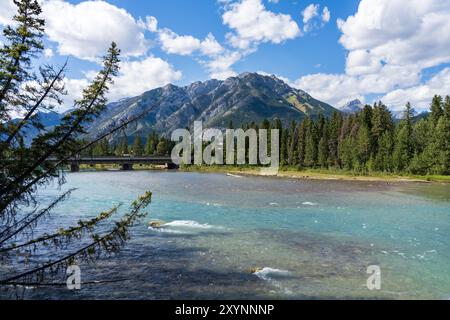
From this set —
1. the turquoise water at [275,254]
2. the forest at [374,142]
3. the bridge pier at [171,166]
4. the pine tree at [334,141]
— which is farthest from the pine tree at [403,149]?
the bridge pier at [171,166]

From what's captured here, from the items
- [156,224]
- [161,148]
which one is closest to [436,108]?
[156,224]

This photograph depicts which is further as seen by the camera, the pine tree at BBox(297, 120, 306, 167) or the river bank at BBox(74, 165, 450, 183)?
the pine tree at BBox(297, 120, 306, 167)

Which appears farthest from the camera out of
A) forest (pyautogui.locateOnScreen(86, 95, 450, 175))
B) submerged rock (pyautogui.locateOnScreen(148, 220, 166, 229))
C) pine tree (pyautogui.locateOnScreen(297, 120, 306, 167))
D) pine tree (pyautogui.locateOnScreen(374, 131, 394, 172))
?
pine tree (pyautogui.locateOnScreen(297, 120, 306, 167))

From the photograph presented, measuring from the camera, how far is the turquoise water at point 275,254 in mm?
16359

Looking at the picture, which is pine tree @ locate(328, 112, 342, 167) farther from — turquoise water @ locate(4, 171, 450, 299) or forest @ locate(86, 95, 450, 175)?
turquoise water @ locate(4, 171, 450, 299)

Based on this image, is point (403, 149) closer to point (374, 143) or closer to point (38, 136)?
point (374, 143)

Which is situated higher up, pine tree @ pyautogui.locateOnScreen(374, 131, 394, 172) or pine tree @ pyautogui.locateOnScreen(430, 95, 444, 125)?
pine tree @ pyautogui.locateOnScreen(430, 95, 444, 125)

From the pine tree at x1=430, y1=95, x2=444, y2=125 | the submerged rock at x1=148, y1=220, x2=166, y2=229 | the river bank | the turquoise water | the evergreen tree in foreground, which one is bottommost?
the turquoise water

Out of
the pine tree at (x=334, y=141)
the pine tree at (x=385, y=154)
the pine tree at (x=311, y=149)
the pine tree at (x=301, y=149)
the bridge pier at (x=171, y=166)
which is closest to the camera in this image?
the pine tree at (x=385, y=154)

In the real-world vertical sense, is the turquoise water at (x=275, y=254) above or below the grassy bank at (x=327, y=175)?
below

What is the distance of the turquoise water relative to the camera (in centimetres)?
1636

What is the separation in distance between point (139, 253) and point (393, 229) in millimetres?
22294

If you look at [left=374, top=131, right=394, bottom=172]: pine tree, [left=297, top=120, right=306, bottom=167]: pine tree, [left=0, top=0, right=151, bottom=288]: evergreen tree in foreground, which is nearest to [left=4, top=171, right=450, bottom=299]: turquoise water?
[left=0, top=0, right=151, bottom=288]: evergreen tree in foreground

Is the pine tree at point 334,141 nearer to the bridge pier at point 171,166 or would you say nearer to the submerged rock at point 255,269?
the bridge pier at point 171,166
